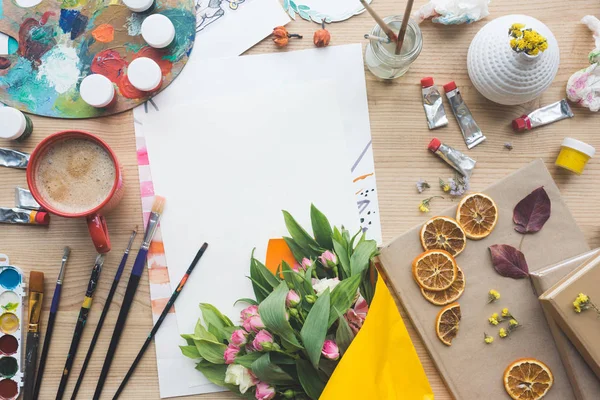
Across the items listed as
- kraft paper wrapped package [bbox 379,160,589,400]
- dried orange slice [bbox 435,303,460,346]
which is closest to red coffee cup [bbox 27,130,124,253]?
kraft paper wrapped package [bbox 379,160,589,400]

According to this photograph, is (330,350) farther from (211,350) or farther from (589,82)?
(589,82)

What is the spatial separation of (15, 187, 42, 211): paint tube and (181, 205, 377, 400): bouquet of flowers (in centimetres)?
33

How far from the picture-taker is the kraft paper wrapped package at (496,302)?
74 centimetres

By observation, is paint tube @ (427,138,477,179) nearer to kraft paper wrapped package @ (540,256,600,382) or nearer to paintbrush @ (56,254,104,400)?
kraft paper wrapped package @ (540,256,600,382)

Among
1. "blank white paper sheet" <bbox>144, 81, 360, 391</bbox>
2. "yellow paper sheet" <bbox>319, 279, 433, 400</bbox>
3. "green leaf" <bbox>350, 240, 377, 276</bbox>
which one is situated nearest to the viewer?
"yellow paper sheet" <bbox>319, 279, 433, 400</bbox>

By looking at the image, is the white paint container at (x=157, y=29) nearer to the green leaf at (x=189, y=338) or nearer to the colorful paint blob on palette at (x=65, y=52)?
the colorful paint blob on palette at (x=65, y=52)

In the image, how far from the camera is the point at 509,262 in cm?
75

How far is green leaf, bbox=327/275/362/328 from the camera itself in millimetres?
630

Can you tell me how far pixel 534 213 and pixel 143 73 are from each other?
0.68 meters

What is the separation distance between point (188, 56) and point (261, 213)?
295mm

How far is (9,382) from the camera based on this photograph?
2.45 feet

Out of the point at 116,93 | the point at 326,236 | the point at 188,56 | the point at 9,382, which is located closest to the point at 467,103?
the point at 326,236

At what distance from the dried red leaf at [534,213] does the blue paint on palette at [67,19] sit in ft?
2.64

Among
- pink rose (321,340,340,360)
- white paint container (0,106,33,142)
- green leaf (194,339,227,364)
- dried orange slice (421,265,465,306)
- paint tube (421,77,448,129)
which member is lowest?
green leaf (194,339,227,364)
